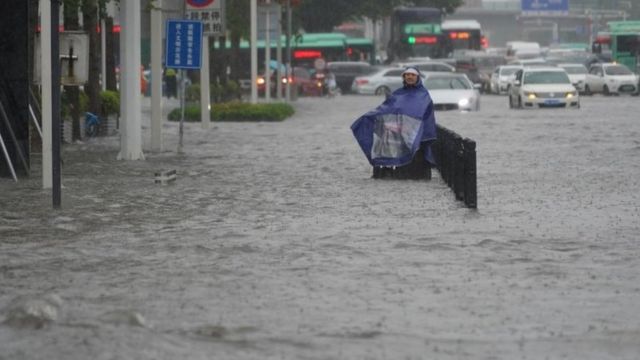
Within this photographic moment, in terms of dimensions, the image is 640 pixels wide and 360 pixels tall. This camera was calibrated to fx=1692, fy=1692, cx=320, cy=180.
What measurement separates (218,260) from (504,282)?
244cm

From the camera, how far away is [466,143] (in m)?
17.9

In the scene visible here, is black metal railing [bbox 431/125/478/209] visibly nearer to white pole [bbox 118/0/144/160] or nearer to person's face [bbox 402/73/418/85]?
person's face [bbox 402/73/418/85]

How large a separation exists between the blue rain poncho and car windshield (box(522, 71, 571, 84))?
31.9m

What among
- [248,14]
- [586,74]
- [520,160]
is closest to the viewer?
[520,160]

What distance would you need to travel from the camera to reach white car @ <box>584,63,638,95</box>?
72.2 metres

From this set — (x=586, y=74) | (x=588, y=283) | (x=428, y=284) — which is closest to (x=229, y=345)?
(x=428, y=284)

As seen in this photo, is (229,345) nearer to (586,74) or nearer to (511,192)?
(511,192)

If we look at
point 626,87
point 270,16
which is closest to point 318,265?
point 270,16

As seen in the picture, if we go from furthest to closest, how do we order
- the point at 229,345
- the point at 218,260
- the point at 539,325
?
1. the point at 218,260
2. the point at 539,325
3. the point at 229,345

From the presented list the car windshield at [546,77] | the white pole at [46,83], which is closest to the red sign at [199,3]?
the white pole at [46,83]

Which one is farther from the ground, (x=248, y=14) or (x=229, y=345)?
(x=248, y=14)

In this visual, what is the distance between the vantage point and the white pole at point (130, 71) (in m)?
25.0

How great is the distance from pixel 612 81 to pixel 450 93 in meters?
23.8

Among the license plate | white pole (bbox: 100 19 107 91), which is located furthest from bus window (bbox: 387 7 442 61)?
white pole (bbox: 100 19 107 91)
